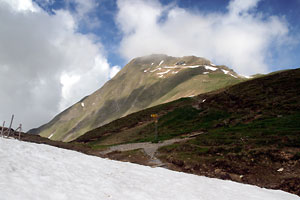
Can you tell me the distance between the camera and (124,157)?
27.8 m

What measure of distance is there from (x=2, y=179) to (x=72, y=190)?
8.00 feet

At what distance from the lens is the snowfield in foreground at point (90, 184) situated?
6.90m

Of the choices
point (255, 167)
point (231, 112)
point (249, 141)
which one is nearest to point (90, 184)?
point (255, 167)

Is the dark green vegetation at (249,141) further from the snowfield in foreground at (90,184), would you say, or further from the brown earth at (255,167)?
the snowfield in foreground at (90,184)

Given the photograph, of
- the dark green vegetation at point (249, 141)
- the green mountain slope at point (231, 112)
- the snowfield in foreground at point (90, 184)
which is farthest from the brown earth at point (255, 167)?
the green mountain slope at point (231, 112)

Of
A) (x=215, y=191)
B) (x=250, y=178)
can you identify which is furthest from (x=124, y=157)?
(x=215, y=191)

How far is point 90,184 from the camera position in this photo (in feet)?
27.7

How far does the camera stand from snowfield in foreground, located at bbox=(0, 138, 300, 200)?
690 cm

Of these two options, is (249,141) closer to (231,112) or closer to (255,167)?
(255,167)

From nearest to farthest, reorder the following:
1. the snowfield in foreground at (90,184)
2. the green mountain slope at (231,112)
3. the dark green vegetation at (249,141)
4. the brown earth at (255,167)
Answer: the snowfield in foreground at (90,184), the brown earth at (255,167), the dark green vegetation at (249,141), the green mountain slope at (231,112)

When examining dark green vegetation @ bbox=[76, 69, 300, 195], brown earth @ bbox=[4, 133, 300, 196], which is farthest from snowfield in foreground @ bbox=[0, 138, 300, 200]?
dark green vegetation @ bbox=[76, 69, 300, 195]

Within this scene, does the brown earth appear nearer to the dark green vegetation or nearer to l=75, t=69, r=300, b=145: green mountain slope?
the dark green vegetation

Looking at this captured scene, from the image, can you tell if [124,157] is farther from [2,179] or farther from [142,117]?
[142,117]

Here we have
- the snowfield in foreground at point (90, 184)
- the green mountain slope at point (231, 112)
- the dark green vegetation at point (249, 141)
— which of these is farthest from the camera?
the green mountain slope at point (231, 112)
